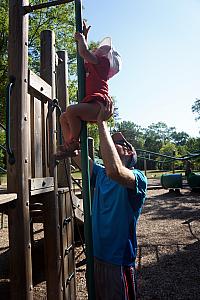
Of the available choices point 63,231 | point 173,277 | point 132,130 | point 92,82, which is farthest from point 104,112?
point 132,130

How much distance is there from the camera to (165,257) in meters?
5.20

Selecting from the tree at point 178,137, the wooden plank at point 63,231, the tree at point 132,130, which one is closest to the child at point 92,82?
the wooden plank at point 63,231

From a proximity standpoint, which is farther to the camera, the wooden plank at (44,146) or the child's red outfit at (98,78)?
the wooden plank at (44,146)

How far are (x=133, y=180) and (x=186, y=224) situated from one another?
6.32 metres

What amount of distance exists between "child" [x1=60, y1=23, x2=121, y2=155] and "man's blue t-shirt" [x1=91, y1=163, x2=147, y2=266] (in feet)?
1.41

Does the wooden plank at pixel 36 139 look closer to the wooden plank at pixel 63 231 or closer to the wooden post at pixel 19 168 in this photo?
the wooden post at pixel 19 168

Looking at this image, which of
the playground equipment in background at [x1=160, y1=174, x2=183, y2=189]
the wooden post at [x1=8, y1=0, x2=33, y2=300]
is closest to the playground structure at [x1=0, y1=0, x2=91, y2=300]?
the wooden post at [x1=8, y1=0, x2=33, y2=300]

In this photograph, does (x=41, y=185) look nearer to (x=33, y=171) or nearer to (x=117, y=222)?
(x=33, y=171)

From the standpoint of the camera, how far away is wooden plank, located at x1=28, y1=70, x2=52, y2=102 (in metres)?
2.54

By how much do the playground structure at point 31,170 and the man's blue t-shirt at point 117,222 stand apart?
338 mm

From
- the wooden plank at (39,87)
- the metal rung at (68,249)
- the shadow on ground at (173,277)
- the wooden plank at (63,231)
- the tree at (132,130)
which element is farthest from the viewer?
the tree at (132,130)

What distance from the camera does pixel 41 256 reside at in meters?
5.53

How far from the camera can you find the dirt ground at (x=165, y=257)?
388 cm

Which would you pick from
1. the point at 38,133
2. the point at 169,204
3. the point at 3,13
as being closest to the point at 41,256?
the point at 38,133
